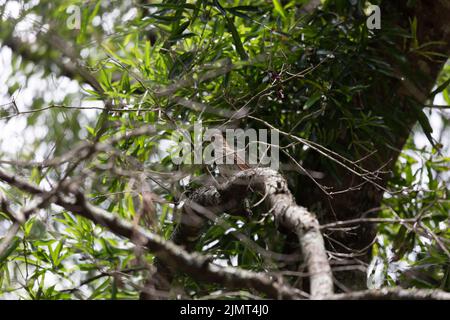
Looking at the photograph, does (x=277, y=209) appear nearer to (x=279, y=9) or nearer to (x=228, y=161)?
(x=228, y=161)

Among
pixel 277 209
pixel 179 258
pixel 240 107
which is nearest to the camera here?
pixel 179 258

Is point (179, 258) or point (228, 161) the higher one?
point (228, 161)

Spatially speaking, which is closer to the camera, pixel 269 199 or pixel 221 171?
pixel 269 199

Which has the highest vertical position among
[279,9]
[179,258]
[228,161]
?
[279,9]

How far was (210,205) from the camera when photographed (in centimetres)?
109

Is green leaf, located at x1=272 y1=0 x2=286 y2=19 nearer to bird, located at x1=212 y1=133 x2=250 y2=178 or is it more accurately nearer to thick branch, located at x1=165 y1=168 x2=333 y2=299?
bird, located at x1=212 y1=133 x2=250 y2=178

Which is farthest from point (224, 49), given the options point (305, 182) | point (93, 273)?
point (93, 273)

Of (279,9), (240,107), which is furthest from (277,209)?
(279,9)

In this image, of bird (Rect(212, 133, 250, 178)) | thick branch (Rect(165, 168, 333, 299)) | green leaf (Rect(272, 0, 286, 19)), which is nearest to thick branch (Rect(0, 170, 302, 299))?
thick branch (Rect(165, 168, 333, 299))

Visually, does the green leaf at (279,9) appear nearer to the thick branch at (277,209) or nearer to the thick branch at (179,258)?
the thick branch at (277,209)
